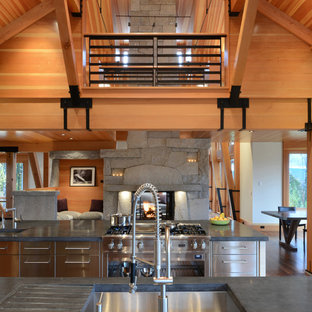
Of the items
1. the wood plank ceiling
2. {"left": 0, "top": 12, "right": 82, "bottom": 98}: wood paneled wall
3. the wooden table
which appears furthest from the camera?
the wooden table

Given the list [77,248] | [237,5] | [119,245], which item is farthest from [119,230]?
[237,5]

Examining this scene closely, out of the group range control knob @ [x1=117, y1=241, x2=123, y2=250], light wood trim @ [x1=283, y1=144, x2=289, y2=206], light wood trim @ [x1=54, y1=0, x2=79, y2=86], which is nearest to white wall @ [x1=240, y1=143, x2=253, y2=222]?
light wood trim @ [x1=283, y1=144, x2=289, y2=206]

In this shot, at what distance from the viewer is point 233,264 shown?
12.7 ft

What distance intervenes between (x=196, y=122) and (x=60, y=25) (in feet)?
7.61

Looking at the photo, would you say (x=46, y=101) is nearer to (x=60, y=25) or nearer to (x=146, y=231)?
(x=60, y=25)

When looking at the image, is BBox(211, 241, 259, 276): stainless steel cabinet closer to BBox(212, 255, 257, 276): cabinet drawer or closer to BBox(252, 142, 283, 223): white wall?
BBox(212, 255, 257, 276): cabinet drawer

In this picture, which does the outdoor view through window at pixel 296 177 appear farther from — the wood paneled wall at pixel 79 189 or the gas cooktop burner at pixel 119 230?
the gas cooktop burner at pixel 119 230

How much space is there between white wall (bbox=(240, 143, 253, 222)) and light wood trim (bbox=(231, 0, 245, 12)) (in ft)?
19.2

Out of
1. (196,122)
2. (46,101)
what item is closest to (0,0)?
(46,101)

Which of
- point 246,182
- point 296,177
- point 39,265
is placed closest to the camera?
point 39,265

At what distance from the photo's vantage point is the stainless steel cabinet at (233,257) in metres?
3.83

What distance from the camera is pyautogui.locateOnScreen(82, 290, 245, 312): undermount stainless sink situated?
80.0 inches

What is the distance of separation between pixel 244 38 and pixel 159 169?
15.8ft

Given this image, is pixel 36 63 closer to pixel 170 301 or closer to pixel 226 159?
pixel 170 301
